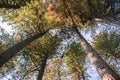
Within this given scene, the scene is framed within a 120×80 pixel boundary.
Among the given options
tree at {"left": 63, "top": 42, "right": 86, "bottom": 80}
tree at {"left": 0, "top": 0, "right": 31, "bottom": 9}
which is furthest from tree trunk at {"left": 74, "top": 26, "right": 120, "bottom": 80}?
tree at {"left": 0, "top": 0, "right": 31, "bottom": 9}

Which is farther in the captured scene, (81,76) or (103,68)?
(81,76)

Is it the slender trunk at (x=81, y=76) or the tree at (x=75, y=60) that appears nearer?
the tree at (x=75, y=60)

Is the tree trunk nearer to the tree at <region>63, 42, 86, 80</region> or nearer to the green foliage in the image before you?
the tree at <region>63, 42, 86, 80</region>

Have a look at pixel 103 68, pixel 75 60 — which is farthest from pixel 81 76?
pixel 103 68

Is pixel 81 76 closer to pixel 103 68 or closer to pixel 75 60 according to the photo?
pixel 75 60

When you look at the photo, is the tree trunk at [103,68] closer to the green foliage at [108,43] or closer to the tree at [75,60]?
the tree at [75,60]

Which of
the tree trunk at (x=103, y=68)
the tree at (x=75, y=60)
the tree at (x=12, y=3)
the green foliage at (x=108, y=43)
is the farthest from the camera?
the green foliage at (x=108, y=43)

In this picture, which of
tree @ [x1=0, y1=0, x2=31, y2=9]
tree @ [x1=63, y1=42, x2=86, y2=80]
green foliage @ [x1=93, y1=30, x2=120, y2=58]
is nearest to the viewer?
tree @ [x1=0, y1=0, x2=31, y2=9]

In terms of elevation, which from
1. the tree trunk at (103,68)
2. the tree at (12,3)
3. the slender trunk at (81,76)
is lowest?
the slender trunk at (81,76)

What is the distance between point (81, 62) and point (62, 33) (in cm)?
406

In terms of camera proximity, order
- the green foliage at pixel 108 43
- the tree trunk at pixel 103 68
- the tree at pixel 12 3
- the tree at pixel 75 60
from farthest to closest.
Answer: the green foliage at pixel 108 43 < the tree at pixel 75 60 < the tree at pixel 12 3 < the tree trunk at pixel 103 68

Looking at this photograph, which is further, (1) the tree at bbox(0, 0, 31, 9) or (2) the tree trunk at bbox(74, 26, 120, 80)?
(1) the tree at bbox(0, 0, 31, 9)

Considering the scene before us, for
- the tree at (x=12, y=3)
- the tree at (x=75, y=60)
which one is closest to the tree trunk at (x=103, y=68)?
the tree at (x=75, y=60)

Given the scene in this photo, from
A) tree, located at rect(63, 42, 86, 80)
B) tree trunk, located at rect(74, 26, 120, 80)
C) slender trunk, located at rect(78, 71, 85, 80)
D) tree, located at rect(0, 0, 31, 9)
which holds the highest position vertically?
tree, located at rect(0, 0, 31, 9)
